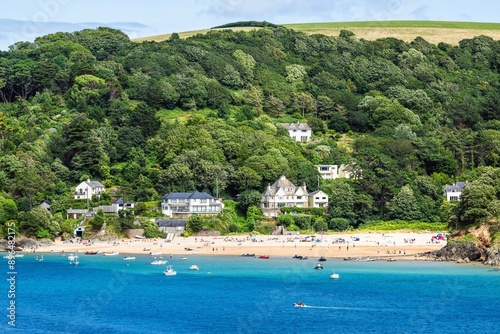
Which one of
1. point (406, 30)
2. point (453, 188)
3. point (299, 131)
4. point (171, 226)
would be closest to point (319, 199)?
point (453, 188)

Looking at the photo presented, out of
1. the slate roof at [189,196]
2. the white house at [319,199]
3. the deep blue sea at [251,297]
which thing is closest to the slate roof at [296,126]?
the white house at [319,199]

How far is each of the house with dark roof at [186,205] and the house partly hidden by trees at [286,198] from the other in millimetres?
6128

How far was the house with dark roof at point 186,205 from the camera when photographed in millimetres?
96750

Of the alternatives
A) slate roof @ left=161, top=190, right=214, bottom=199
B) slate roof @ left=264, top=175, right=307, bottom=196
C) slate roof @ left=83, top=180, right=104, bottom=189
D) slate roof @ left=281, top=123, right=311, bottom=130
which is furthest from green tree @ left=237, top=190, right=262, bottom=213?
slate roof @ left=281, top=123, right=311, bottom=130

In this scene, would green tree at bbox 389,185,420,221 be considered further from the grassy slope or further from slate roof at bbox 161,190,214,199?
the grassy slope

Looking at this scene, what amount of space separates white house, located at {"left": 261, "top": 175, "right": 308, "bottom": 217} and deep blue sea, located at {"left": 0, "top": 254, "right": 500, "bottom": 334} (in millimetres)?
17139

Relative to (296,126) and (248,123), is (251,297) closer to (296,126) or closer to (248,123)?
(248,123)

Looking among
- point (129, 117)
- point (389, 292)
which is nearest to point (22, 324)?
point (389, 292)

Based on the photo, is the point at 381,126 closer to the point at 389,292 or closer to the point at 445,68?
the point at 445,68

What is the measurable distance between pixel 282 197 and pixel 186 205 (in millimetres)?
10632

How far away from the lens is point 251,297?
2507 inches

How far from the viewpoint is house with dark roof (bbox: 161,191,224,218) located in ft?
317

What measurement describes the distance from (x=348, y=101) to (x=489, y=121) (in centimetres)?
1979

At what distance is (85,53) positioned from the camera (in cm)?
13762
